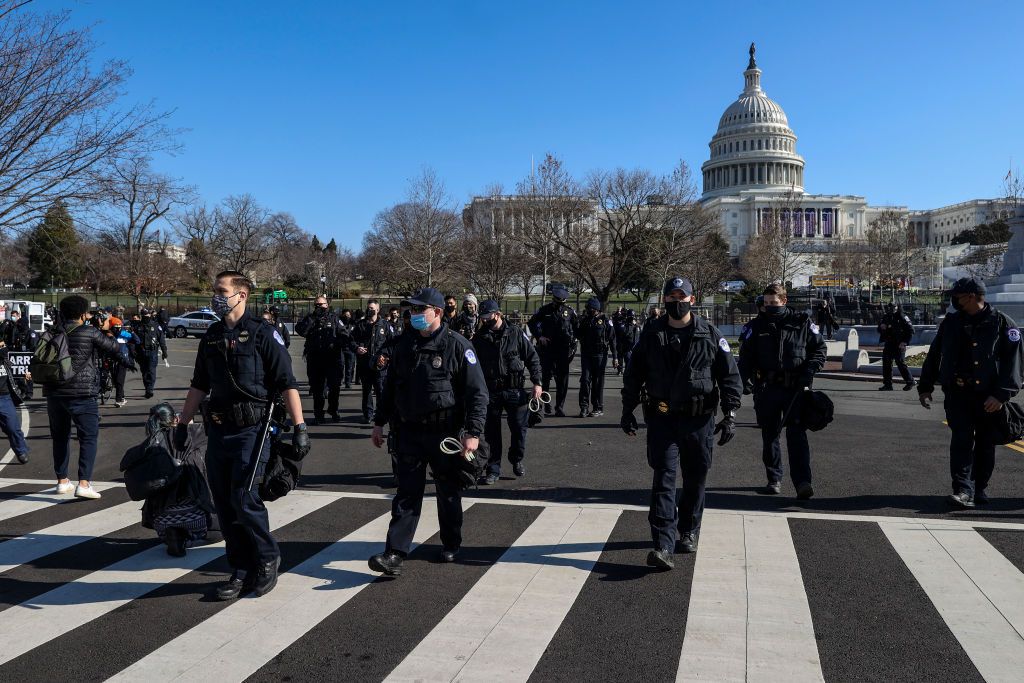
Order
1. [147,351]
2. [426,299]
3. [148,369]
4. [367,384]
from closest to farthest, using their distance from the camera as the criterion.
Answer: [426,299] → [367,384] → [147,351] → [148,369]

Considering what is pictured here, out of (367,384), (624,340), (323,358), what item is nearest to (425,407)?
(367,384)

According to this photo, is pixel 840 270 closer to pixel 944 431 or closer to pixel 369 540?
pixel 944 431

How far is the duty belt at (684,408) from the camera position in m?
5.46

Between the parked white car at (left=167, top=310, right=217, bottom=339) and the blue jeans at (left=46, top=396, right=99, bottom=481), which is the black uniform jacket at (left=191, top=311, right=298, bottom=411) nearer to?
the blue jeans at (left=46, top=396, right=99, bottom=481)

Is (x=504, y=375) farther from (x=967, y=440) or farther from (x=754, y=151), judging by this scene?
(x=754, y=151)

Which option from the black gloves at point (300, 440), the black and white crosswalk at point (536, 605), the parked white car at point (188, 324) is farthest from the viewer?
the parked white car at point (188, 324)

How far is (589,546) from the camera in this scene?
591 cm

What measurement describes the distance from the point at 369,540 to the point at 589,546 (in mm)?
1615

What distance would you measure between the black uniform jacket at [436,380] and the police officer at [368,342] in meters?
6.42

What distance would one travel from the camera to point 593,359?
1313 cm

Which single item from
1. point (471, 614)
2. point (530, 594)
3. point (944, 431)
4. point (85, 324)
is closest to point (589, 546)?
point (530, 594)

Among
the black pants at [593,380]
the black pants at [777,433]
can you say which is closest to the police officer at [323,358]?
the black pants at [593,380]

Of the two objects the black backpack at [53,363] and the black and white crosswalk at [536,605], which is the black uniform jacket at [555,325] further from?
the black backpack at [53,363]

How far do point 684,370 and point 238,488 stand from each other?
289 cm
